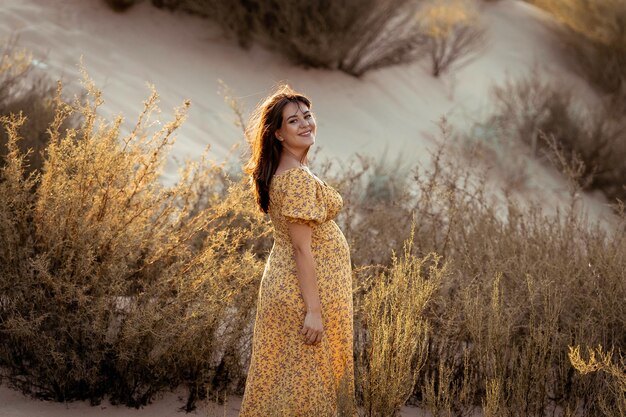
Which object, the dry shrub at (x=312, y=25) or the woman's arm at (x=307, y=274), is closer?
the woman's arm at (x=307, y=274)

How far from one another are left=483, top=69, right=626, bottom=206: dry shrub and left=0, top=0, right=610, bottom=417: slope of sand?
0.46 meters

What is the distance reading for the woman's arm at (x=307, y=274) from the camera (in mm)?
3803

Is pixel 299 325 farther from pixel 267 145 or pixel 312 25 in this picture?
pixel 312 25

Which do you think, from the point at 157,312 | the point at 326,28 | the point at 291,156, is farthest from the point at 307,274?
the point at 326,28

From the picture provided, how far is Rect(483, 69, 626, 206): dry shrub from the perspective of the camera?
13.5 metres

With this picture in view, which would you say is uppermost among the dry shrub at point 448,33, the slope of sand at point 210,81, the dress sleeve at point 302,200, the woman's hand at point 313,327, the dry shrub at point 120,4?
the dress sleeve at point 302,200

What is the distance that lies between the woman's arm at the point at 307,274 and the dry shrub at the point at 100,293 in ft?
2.78

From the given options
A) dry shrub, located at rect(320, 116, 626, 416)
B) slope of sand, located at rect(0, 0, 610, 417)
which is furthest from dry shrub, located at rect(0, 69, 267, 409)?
slope of sand, located at rect(0, 0, 610, 417)

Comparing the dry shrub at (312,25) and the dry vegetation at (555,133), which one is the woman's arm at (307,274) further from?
the dry vegetation at (555,133)

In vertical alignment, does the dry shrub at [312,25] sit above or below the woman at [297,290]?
below

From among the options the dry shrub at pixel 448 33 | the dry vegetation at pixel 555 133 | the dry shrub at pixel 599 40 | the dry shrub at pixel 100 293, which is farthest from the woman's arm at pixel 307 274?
the dry shrub at pixel 599 40

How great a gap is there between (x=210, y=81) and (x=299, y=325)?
903cm

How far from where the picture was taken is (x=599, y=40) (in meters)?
18.1

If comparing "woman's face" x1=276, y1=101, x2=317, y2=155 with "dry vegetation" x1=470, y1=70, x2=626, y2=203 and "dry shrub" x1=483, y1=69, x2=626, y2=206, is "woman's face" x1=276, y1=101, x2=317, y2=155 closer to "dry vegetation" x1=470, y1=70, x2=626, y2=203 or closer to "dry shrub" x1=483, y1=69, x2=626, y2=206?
"dry vegetation" x1=470, y1=70, x2=626, y2=203
